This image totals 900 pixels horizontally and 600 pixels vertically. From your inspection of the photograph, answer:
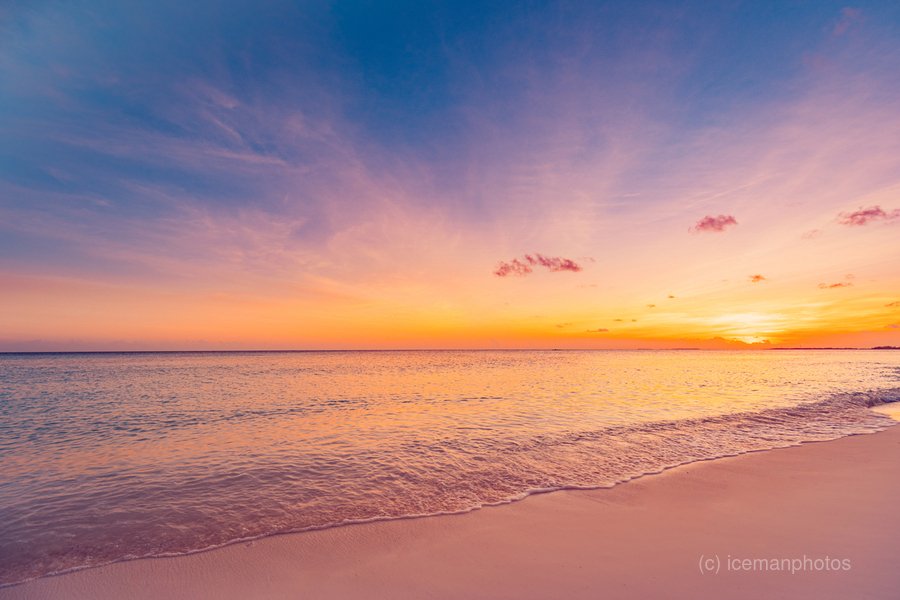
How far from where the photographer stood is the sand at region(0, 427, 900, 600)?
5.69 meters

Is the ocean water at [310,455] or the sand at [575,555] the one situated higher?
the sand at [575,555]

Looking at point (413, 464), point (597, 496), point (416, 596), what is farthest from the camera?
point (413, 464)

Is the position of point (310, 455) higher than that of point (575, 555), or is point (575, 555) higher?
point (575, 555)

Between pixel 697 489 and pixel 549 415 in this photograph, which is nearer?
pixel 697 489

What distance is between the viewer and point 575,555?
657 centimetres

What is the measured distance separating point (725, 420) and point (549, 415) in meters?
8.34

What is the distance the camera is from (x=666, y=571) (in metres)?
6.02

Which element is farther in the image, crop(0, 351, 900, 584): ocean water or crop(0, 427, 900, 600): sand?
crop(0, 351, 900, 584): ocean water

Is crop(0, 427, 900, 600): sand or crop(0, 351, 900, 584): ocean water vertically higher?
crop(0, 427, 900, 600): sand

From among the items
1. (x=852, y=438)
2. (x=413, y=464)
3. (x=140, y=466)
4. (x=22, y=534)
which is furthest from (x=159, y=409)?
(x=852, y=438)

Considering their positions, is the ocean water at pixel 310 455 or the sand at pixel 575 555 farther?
the ocean water at pixel 310 455

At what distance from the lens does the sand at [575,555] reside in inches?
224

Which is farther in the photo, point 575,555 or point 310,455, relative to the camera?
point 310,455

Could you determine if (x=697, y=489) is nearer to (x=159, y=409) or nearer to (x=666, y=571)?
(x=666, y=571)
